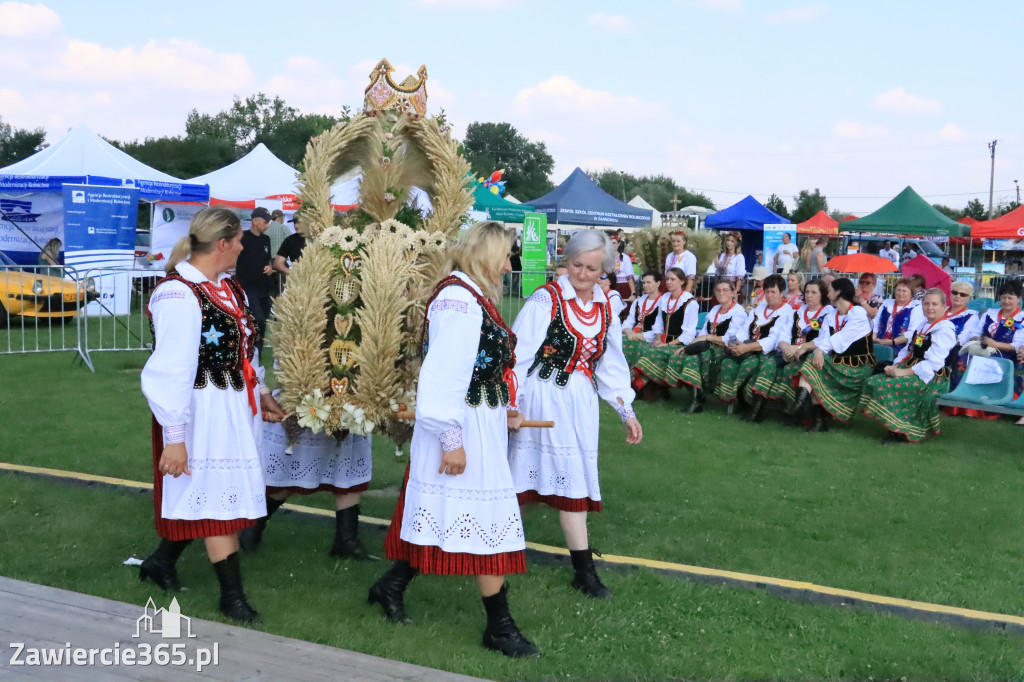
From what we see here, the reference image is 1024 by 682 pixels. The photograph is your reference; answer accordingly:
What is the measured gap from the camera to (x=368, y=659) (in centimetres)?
372

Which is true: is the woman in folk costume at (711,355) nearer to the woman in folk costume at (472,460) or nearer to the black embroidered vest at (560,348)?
the black embroidered vest at (560,348)

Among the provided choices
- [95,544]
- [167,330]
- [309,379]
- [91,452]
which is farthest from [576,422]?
[91,452]

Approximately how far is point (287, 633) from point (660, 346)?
7211 millimetres

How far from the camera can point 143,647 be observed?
3703 millimetres

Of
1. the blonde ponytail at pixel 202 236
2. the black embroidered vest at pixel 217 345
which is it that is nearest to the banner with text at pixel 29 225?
the blonde ponytail at pixel 202 236

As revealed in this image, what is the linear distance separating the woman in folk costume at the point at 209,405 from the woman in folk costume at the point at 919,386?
6.54 meters

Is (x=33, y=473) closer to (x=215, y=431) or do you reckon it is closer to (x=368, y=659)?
(x=215, y=431)

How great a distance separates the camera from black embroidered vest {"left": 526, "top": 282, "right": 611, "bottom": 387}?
15.9 ft

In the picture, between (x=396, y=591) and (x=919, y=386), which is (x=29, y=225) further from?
(x=396, y=591)

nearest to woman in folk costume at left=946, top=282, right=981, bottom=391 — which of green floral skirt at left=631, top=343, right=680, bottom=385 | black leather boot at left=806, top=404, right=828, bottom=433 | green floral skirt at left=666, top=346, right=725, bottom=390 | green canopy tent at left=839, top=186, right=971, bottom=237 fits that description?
black leather boot at left=806, top=404, right=828, bottom=433

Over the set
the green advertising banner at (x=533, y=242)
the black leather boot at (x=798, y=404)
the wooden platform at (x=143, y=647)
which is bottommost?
the wooden platform at (x=143, y=647)

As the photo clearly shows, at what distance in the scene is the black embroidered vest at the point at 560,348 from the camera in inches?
191

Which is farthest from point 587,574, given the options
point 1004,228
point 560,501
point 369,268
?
point 1004,228

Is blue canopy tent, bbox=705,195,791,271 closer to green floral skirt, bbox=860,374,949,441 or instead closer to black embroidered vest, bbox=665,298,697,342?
black embroidered vest, bbox=665,298,697,342
